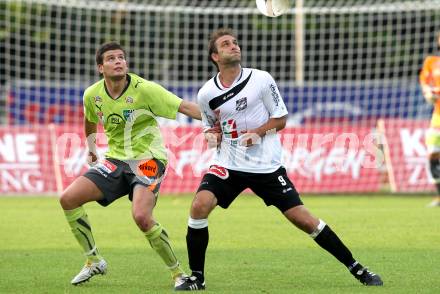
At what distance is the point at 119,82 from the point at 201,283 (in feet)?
6.54

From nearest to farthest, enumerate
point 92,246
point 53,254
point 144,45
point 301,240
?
point 92,246, point 53,254, point 301,240, point 144,45

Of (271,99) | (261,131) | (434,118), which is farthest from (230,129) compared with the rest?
(434,118)

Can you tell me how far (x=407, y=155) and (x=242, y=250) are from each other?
31.3 feet

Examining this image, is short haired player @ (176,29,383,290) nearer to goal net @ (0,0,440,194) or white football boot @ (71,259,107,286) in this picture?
white football boot @ (71,259,107,286)

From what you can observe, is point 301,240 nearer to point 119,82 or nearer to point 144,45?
point 119,82

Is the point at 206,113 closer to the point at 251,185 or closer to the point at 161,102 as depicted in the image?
the point at 161,102

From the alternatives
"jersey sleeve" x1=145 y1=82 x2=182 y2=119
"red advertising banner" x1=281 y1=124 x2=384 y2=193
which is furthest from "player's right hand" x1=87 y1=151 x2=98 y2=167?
"red advertising banner" x1=281 y1=124 x2=384 y2=193

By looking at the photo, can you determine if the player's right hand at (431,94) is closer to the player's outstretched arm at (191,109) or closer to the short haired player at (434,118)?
the short haired player at (434,118)

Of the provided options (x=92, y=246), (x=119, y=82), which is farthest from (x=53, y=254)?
(x=119, y=82)

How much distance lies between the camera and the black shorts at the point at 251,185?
8641 millimetres

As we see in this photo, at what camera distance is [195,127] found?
20.2m

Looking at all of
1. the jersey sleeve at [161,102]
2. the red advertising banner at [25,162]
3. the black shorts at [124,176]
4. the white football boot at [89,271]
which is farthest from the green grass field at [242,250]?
the red advertising banner at [25,162]

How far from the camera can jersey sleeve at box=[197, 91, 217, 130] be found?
8821mm

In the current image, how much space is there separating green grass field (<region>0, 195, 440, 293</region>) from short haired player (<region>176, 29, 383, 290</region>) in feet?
1.38
